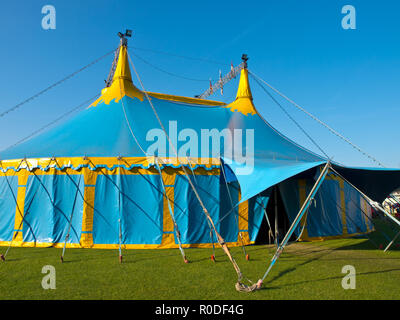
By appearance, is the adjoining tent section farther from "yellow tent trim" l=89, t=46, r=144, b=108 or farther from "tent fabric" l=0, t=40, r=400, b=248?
"yellow tent trim" l=89, t=46, r=144, b=108

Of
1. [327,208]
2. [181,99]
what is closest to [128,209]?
[181,99]

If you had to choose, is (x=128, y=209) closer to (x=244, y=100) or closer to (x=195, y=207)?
(x=195, y=207)

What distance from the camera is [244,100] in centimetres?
1108

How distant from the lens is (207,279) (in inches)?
182

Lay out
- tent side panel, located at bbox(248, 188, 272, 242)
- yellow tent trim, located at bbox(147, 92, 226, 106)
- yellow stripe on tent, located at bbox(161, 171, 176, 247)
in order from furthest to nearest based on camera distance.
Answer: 1. yellow tent trim, located at bbox(147, 92, 226, 106)
2. tent side panel, located at bbox(248, 188, 272, 242)
3. yellow stripe on tent, located at bbox(161, 171, 176, 247)

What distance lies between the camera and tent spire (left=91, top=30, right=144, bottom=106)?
9405 millimetres

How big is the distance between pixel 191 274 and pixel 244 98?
781 centimetres

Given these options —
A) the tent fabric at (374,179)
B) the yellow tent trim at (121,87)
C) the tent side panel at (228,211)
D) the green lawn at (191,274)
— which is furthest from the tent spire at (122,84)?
the tent fabric at (374,179)

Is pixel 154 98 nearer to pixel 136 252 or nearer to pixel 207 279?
pixel 136 252

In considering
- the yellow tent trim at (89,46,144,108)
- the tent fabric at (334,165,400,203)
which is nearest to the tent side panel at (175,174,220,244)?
the tent fabric at (334,165,400,203)

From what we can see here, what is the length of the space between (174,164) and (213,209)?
152cm

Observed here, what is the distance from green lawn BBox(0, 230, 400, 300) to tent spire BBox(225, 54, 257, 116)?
17.6 ft
